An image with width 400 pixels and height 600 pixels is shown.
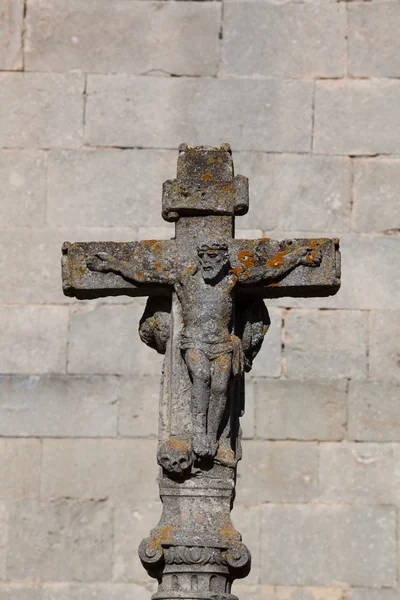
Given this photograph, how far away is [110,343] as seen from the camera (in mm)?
11039

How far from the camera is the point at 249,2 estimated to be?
11320mm

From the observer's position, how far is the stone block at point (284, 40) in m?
11.3

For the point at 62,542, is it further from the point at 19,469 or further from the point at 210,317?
the point at 210,317

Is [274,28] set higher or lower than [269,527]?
higher

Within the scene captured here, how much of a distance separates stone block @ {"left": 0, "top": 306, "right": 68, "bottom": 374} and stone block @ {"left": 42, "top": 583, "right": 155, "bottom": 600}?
4.13 feet

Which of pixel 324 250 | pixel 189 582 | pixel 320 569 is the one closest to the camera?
pixel 189 582

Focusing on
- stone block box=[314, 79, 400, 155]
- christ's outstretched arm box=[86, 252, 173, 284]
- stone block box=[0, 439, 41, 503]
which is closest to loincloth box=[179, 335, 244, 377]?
christ's outstretched arm box=[86, 252, 173, 284]

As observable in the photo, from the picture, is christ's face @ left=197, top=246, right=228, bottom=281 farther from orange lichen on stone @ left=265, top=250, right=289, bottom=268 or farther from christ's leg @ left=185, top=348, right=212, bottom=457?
christ's leg @ left=185, top=348, right=212, bottom=457

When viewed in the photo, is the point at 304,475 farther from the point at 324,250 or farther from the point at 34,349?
the point at 324,250

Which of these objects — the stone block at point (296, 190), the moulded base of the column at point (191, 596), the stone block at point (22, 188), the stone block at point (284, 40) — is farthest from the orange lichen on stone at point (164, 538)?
the stone block at point (284, 40)

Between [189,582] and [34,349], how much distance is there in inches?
134

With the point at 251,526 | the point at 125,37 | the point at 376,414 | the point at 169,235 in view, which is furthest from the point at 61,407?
the point at 125,37

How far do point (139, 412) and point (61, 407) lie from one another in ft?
1.50

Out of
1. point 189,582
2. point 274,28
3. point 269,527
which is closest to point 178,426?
point 189,582
